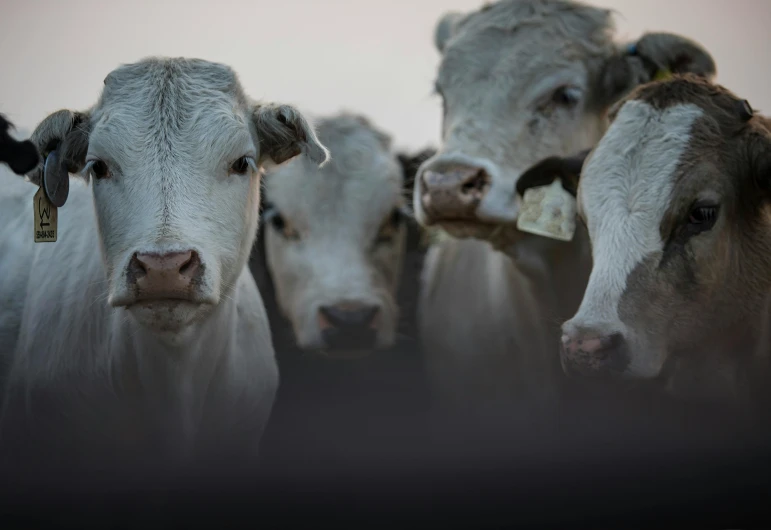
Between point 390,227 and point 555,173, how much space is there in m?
1.79

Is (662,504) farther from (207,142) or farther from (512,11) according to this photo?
(512,11)

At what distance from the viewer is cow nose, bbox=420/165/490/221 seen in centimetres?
438

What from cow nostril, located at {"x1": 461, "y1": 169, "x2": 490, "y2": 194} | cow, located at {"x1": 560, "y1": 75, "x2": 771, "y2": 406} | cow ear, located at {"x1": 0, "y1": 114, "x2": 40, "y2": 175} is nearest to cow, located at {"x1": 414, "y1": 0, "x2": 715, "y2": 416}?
cow nostril, located at {"x1": 461, "y1": 169, "x2": 490, "y2": 194}

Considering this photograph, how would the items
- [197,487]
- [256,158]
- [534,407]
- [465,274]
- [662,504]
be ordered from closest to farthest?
1. [197,487]
2. [662,504]
3. [256,158]
4. [534,407]
5. [465,274]

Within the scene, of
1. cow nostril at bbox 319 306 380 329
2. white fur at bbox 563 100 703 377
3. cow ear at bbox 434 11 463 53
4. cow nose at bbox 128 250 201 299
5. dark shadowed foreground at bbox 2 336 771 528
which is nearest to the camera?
dark shadowed foreground at bbox 2 336 771 528

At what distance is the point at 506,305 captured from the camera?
528cm

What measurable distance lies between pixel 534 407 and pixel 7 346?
8.36 ft

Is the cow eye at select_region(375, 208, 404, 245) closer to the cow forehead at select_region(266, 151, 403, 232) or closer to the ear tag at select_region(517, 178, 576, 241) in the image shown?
the cow forehead at select_region(266, 151, 403, 232)

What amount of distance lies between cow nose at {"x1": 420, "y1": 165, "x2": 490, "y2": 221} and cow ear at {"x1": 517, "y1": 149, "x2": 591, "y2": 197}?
0.21 metres

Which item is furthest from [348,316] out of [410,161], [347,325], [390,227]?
[410,161]

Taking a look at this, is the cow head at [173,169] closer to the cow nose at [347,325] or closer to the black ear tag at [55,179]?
the black ear tag at [55,179]

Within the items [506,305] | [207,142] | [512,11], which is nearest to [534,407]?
[506,305]

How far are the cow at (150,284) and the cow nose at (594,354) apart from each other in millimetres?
1143

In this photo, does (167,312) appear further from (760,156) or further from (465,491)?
(760,156)
